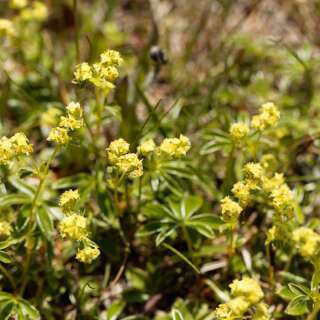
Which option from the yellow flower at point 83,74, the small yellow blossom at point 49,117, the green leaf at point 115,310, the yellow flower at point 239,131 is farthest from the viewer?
the small yellow blossom at point 49,117

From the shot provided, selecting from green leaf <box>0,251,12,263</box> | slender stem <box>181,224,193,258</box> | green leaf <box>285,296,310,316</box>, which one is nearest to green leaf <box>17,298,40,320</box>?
green leaf <box>0,251,12,263</box>

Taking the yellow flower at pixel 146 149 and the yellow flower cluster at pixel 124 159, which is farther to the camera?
the yellow flower at pixel 146 149

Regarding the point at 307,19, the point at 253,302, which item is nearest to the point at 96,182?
the point at 253,302

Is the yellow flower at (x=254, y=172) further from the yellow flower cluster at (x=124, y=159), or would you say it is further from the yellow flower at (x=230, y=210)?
the yellow flower cluster at (x=124, y=159)

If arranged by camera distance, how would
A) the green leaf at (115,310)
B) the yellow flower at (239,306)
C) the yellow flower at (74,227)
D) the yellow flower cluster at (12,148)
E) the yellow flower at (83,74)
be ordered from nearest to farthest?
the yellow flower at (239,306) < the yellow flower at (74,227) < the yellow flower cluster at (12,148) < the yellow flower at (83,74) < the green leaf at (115,310)

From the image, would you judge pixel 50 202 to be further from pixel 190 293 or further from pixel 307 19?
pixel 307 19

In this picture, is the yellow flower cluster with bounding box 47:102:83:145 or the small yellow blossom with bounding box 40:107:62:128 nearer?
the yellow flower cluster with bounding box 47:102:83:145

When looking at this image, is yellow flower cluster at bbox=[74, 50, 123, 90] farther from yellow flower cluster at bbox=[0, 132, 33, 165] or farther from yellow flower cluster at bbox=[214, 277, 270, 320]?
yellow flower cluster at bbox=[214, 277, 270, 320]

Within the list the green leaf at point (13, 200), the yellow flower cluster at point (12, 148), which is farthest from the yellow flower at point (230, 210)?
the green leaf at point (13, 200)
